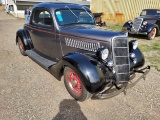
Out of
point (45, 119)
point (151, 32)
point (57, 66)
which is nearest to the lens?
point (45, 119)

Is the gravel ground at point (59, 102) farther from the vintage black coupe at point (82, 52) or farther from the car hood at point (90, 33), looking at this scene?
the car hood at point (90, 33)

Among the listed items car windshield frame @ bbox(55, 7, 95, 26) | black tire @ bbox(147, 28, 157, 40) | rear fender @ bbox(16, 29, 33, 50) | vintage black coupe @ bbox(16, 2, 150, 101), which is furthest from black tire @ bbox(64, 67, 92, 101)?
black tire @ bbox(147, 28, 157, 40)

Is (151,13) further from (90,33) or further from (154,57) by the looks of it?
(90,33)

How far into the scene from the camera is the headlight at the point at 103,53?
3009 millimetres

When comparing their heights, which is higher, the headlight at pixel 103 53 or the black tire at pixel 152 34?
the black tire at pixel 152 34

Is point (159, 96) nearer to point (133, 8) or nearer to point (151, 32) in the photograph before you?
point (151, 32)

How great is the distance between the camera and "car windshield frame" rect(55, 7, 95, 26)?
4.10 m

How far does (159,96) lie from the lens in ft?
11.8

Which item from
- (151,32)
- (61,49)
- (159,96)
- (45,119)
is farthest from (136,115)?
(151,32)

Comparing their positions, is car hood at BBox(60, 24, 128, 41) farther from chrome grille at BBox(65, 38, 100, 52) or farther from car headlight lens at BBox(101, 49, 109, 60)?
car headlight lens at BBox(101, 49, 109, 60)

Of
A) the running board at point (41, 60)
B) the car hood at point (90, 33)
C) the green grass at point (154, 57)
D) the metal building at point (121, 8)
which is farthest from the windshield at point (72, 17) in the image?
the metal building at point (121, 8)

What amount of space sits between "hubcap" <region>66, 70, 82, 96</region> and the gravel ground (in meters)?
0.23

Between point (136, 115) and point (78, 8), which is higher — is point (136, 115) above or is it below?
below

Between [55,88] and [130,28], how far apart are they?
25.1 ft
